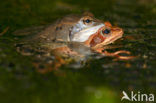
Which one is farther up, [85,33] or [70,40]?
[85,33]

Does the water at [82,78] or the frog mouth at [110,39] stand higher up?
the frog mouth at [110,39]

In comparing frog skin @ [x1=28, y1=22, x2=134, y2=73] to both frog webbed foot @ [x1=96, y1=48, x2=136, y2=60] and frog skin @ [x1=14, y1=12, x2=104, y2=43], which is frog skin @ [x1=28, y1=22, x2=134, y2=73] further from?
frog skin @ [x1=14, y1=12, x2=104, y2=43]

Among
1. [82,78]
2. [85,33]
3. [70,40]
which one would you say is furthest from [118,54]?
[70,40]

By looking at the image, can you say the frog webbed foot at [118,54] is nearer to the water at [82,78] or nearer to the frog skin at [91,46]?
the frog skin at [91,46]

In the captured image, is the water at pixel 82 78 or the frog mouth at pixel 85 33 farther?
the frog mouth at pixel 85 33

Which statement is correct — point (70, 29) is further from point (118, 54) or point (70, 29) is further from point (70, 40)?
point (118, 54)

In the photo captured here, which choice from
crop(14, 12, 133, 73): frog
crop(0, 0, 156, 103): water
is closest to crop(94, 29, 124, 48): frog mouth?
crop(14, 12, 133, 73): frog

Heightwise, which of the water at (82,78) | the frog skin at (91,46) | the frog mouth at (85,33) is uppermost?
the frog mouth at (85,33)

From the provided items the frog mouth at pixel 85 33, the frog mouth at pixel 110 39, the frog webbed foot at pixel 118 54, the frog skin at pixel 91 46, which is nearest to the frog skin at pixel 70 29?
the frog mouth at pixel 85 33

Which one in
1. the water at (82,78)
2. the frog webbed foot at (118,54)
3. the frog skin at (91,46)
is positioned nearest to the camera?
the water at (82,78)
